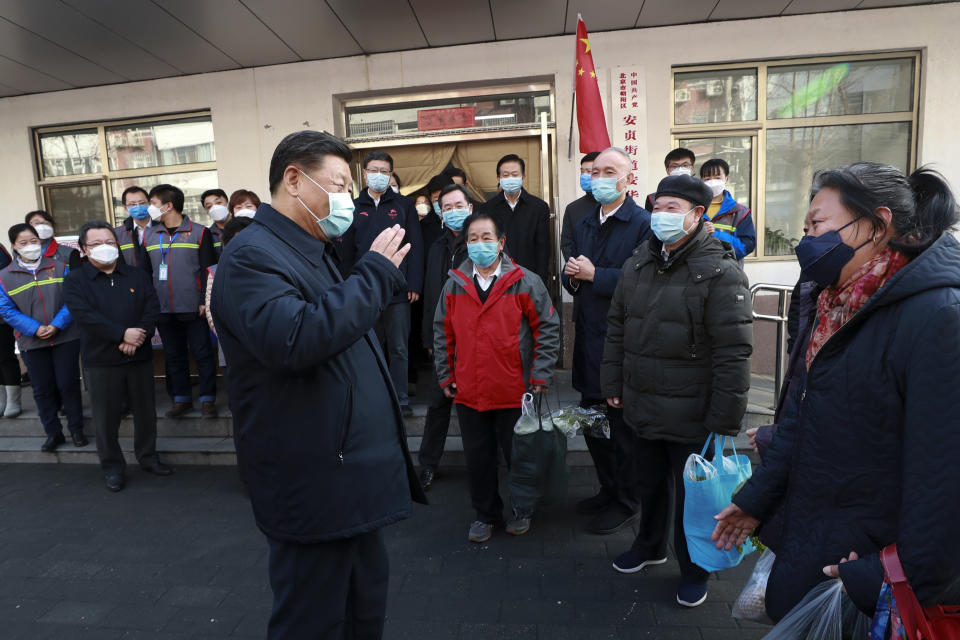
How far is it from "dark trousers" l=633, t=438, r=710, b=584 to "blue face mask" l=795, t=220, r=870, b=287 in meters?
1.38

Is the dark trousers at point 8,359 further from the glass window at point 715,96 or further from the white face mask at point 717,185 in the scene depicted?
the glass window at point 715,96

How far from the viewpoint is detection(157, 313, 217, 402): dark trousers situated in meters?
A: 5.39

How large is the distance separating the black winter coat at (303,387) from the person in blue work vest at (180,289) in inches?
157

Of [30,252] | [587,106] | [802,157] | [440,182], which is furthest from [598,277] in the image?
[30,252]

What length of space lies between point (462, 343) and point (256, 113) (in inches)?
201

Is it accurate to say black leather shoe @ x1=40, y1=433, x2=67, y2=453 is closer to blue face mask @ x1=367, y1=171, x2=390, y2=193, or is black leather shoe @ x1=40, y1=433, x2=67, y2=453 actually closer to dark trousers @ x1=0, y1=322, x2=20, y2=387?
dark trousers @ x1=0, y1=322, x2=20, y2=387

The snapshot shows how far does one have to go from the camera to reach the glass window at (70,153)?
7555 millimetres

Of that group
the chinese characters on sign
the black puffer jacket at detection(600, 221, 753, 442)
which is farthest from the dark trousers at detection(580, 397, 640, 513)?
the chinese characters on sign

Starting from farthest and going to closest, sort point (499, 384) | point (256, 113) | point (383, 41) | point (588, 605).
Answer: point (256, 113) → point (383, 41) → point (499, 384) → point (588, 605)

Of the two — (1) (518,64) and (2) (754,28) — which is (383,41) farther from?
(2) (754,28)

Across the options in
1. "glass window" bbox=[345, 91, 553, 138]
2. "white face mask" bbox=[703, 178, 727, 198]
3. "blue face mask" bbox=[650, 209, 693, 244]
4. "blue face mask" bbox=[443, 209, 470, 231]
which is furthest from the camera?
"glass window" bbox=[345, 91, 553, 138]

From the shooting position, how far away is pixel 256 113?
6.93 metres

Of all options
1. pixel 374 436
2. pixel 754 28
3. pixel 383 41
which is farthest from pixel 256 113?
pixel 374 436

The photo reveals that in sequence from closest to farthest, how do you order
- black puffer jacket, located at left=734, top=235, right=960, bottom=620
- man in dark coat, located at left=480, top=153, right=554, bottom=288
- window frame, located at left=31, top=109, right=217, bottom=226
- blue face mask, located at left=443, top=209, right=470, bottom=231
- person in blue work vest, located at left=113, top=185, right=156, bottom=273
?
black puffer jacket, located at left=734, top=235, right=960, bottom=620, blue face mask, located at left=443, top=209, right=470, bottom=231, man in dark coat, located at left=480, top=153, right=554, bottom=288, person in blue work vest, located at left=113, top=185, right=156, bottom=273, window frame, located at left=31, top=109, right=217, bottom=226
